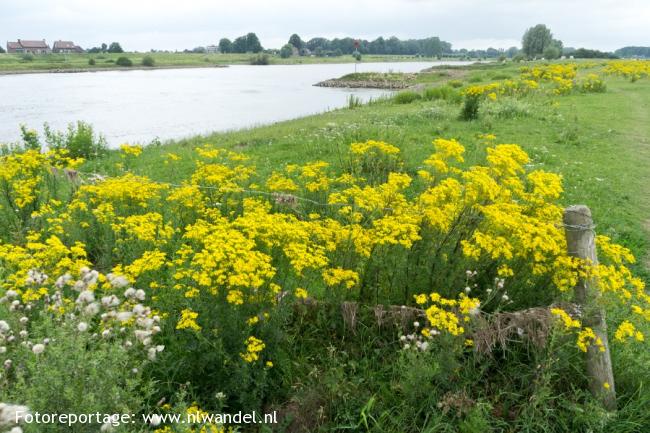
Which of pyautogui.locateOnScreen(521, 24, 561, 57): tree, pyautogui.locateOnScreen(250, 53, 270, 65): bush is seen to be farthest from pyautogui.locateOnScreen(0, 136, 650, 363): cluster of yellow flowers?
pyautogui.locateOnScreen(250, 53, 270, 65): bush

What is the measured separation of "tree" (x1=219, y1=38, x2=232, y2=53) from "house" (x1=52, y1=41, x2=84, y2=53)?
125 feet

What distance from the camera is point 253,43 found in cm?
13175

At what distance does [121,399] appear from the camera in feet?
8.34

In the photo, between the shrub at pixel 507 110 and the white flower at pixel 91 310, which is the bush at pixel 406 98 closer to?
the shrub at pixel 507 110

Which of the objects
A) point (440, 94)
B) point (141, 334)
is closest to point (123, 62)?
point (440, 94)

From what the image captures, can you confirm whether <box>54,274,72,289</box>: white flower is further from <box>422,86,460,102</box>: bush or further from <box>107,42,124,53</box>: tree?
<box>107,42,124,53</box>: tree

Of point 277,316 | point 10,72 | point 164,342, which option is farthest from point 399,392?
point 10,72

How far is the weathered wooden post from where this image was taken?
132 inches

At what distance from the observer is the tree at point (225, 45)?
135 meters

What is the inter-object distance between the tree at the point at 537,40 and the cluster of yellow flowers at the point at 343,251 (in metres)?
91.8

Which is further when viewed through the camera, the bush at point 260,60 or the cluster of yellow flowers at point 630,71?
the bush at point 260,60

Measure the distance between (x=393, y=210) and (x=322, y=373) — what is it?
5.04ft

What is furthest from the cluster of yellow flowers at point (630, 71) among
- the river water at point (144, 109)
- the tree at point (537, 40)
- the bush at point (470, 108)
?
the tree at point (537, 40)

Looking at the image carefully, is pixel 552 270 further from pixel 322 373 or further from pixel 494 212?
pixel 322 373
